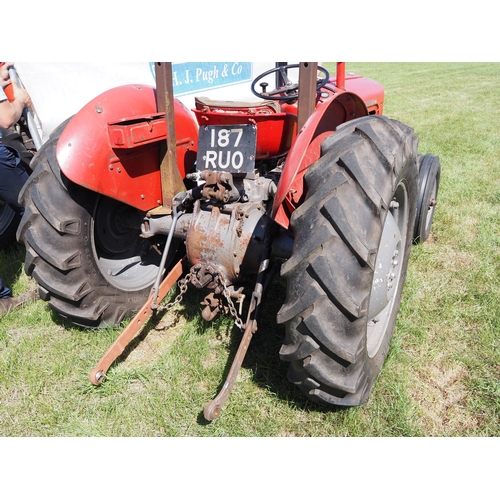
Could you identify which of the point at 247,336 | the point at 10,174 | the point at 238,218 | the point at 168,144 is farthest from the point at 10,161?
the point at 247,336

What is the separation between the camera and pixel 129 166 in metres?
2.42

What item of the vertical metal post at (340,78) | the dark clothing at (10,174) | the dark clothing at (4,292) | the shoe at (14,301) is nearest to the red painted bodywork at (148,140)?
the vertical metal post at (340,78)

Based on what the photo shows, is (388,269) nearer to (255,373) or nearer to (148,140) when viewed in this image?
(255,373)

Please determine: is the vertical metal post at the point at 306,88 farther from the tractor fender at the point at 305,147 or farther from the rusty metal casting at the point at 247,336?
the rusty metal casting at the point at 247,336

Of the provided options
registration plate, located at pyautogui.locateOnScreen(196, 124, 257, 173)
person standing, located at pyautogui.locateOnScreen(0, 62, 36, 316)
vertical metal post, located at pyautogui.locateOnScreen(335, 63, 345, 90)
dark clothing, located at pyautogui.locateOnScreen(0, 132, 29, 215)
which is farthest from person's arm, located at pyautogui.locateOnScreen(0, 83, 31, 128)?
vertical metal post, located at pyautogui.locateOnScreen(335, 63, 345, 90)

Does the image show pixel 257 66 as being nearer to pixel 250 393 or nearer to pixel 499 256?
pixel 499 256

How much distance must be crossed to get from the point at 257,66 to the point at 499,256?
5.05 meters

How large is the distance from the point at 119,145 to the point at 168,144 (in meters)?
0.33

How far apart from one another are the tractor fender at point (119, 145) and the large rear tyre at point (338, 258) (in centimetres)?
104

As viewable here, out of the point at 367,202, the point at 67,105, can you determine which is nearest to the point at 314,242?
the point at 367,202

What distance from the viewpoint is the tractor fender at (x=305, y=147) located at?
6.16 feet

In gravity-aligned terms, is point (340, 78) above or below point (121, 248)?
above

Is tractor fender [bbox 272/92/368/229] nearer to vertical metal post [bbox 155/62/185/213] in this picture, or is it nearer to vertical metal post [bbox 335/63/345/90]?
vertical metal post [bbox 155/62/185/213]

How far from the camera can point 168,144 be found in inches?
98.9
